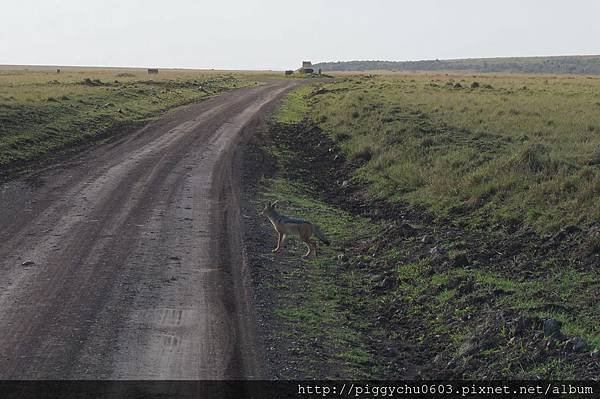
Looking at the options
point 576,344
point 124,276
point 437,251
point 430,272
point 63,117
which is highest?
point 63,117


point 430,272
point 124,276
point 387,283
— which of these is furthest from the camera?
point 430,272

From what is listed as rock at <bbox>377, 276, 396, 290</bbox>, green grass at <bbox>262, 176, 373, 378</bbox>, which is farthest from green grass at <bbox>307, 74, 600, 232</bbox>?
rock at <bbox>377, 276, 396, 290</bbox>

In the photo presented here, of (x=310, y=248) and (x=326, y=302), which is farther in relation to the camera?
(x=310, y=248)

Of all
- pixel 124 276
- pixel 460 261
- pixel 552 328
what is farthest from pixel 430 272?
pixel 124 276

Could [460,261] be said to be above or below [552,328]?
below

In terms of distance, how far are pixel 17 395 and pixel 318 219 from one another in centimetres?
1047

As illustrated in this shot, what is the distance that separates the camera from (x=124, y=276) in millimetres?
11664

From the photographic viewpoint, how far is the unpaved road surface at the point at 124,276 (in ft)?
27.7

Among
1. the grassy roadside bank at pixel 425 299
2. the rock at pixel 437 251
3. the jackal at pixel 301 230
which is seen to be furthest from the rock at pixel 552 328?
the jackal at pixel 301 230

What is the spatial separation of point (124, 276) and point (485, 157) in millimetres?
11653

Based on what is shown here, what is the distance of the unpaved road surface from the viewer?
8453 mm

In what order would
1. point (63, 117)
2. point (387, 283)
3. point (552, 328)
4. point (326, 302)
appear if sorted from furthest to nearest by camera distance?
point (63, 117) → point (387, 283) → point (326, 302) → point (552, 328)

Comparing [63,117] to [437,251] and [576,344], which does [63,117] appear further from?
[576,344]

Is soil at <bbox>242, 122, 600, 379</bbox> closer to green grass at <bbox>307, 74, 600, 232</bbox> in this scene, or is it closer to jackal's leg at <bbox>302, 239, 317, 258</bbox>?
jackal's leg at <bbox>302, 239, 317, 258</bbox>
